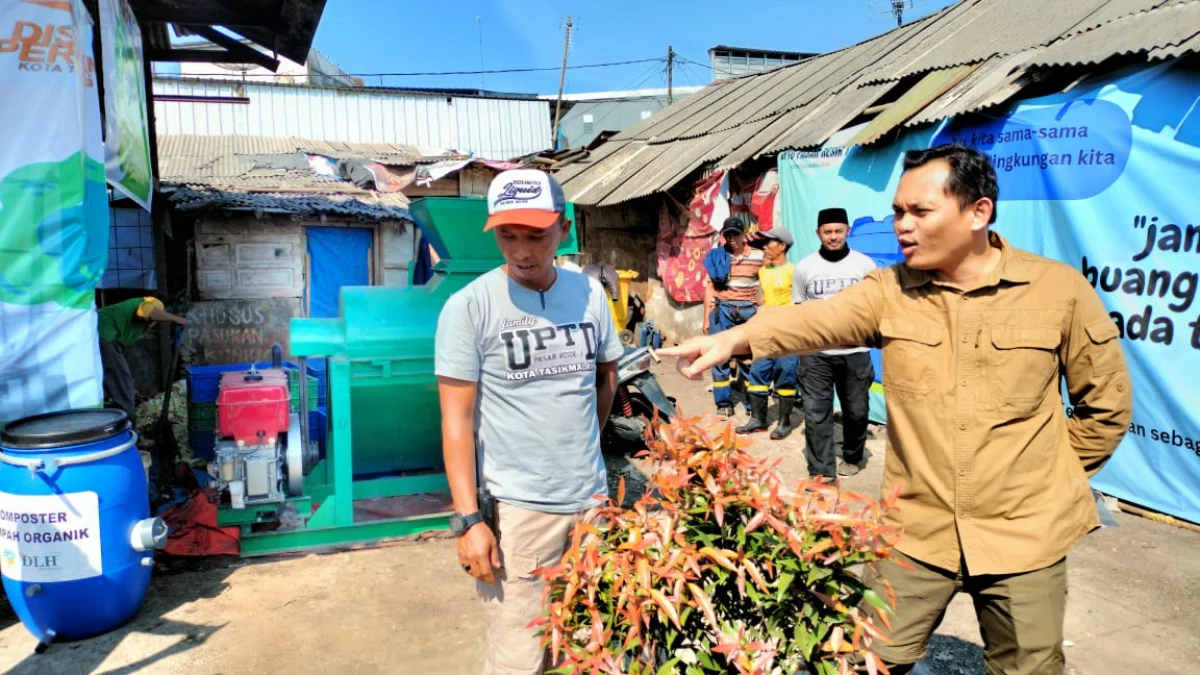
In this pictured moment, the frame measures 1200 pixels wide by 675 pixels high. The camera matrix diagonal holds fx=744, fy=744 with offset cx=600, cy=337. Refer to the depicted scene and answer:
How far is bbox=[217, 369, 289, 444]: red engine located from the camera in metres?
4.42

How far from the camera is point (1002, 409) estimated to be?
2010 mm

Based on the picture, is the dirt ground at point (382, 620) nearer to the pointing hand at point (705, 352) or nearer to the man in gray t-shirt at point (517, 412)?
the man in gray t-shirt at point (517, 412)

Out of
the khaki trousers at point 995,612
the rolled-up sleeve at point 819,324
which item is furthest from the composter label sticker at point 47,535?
the khaki trousers at point 995,612

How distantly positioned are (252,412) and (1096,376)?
420 centimetres

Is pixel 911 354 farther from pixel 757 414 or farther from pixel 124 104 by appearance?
pixel 124 104

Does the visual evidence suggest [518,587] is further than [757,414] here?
No

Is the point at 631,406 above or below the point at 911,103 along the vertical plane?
below

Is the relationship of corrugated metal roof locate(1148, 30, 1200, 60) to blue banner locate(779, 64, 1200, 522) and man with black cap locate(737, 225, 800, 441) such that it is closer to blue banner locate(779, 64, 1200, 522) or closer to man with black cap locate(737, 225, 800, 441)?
blue banner locate(779, 64, 1200, 522)

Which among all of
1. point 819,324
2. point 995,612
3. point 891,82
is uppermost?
point 891,82

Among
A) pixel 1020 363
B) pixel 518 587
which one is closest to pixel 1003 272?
pixel 1020 363

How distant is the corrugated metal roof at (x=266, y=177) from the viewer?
1187cm

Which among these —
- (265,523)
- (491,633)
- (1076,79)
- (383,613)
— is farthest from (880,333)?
(1076,79)

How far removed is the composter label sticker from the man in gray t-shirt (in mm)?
2155

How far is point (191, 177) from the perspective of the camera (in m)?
15.4
